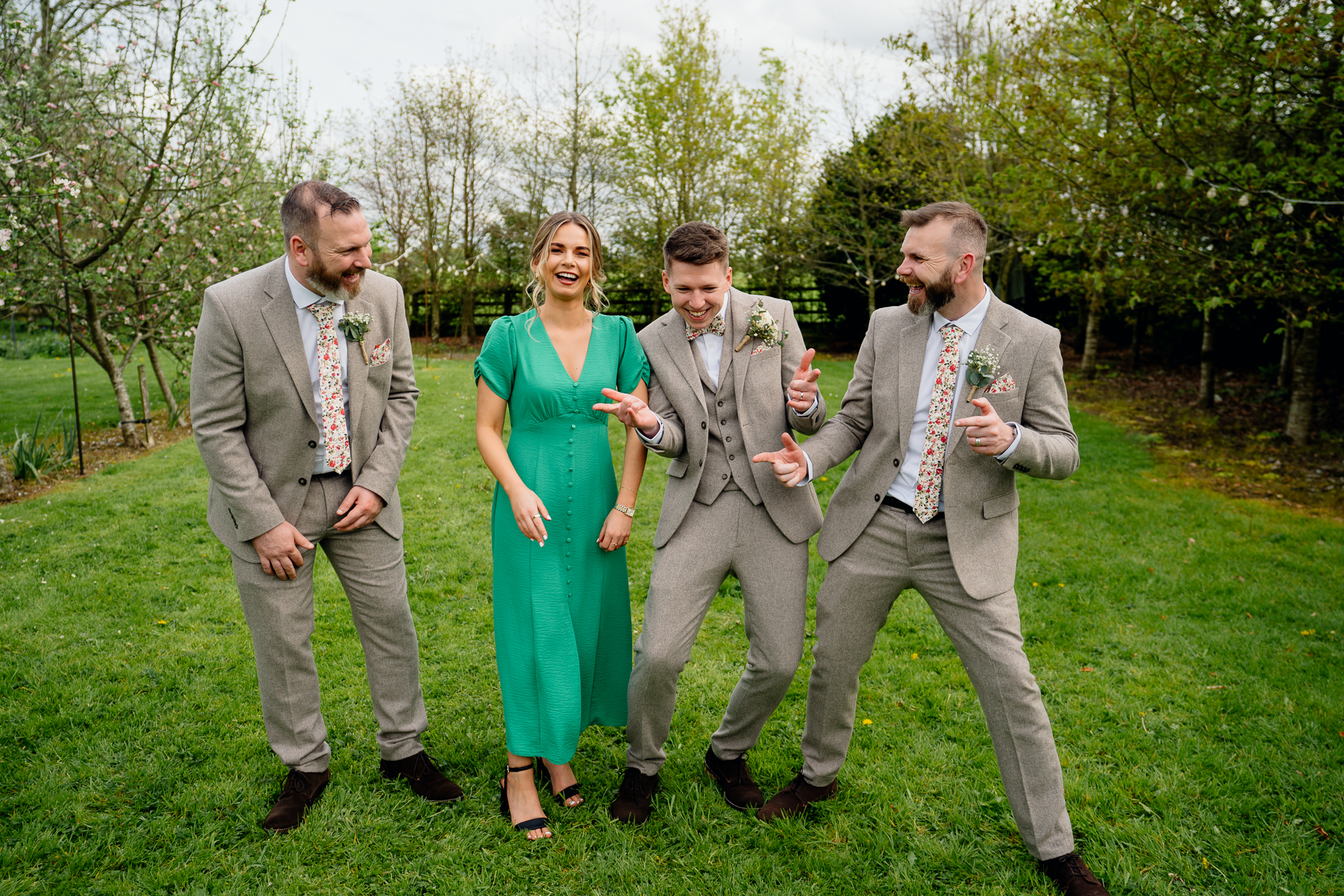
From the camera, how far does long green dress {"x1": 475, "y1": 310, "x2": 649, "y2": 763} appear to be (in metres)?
3.31

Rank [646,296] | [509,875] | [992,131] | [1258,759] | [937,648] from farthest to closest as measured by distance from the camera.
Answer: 1. [646,296]
2. [992,131]
3. [937,648]
4. [1258,759]
5. [509,875]

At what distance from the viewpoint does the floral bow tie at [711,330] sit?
10.9ft

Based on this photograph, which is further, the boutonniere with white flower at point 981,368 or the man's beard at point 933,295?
the man's beard at point 933,295

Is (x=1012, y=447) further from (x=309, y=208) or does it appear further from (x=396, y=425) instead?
(x=309, y=208)

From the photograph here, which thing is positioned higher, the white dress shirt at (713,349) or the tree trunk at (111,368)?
the white dress shirt at (713,349)

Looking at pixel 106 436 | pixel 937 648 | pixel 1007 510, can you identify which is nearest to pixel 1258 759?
pixel 937 648

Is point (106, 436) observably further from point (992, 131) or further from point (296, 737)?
point (992, 131)

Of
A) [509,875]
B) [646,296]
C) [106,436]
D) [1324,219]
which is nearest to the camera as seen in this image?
[509,875]

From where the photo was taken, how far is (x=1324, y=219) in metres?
7.02

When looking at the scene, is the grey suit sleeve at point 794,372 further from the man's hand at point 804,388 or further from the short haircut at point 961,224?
the short haircut at point 961,224

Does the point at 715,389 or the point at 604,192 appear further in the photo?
the point at 604,192

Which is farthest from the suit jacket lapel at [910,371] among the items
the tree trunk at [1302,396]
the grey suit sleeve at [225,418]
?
the tree trunk at [1302,396]

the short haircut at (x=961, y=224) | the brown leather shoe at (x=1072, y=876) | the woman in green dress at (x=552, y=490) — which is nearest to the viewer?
the brown leather shoe at (x=1072, y=876)

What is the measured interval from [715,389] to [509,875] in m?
2.01
